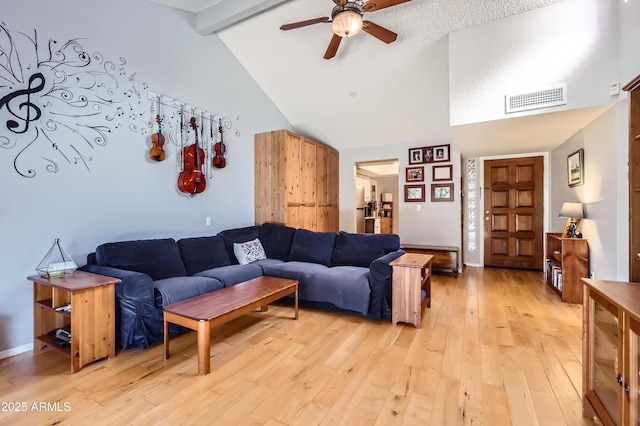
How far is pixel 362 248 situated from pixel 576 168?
2.95m

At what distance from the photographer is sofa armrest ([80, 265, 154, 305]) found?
228cm

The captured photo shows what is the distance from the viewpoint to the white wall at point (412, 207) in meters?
5.18

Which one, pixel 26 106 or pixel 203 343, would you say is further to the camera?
pixel 26 106

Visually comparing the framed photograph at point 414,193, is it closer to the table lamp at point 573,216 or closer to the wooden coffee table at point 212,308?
the table lamp at point 573,216

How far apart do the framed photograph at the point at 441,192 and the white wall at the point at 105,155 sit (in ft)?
11.3

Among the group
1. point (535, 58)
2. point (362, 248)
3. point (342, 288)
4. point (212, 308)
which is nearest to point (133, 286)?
point (212, 308)

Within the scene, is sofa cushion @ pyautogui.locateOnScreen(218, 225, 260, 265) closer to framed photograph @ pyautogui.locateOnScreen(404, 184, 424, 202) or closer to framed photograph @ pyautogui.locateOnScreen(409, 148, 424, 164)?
framed photograph @ pyautogui.locateOnScreen(404, 184, 424, 202)

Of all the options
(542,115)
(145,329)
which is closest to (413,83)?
(542,115)

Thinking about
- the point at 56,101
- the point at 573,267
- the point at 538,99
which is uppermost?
the point at 538,99

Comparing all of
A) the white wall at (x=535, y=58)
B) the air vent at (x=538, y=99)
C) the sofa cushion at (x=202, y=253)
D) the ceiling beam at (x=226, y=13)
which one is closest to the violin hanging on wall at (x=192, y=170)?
the sofa cushion at (x=202, y=253)

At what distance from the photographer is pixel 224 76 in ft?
13.3

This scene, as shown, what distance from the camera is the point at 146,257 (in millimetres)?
2787

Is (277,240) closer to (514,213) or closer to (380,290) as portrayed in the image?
(380,290)

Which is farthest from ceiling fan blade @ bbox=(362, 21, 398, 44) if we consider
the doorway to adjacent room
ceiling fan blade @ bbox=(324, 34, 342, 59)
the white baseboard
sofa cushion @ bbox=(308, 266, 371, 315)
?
the white baseboard
